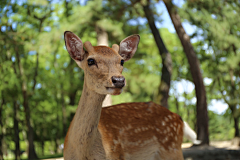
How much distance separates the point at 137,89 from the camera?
1911 centimetres

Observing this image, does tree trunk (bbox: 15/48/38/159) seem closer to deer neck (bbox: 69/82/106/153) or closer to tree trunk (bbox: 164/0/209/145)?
tree trunk (bbox: 164/0/209/145)

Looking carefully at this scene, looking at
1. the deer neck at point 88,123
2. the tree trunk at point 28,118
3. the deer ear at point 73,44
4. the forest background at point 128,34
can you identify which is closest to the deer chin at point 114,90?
the deer neck at point 88,123

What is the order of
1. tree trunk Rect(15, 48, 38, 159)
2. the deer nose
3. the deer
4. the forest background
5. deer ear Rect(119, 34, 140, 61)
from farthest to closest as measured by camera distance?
tree trunk Rect(15, 48, 38, 159) → the forest background → deer ear Rect(119, 34, 140, 61) → the deer → the deer nose

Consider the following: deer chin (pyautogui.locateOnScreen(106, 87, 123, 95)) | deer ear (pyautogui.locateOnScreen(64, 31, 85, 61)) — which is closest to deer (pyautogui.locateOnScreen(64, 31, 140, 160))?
deer ear (pyautogui.locateOnScreen(64, 31, 85, 61))

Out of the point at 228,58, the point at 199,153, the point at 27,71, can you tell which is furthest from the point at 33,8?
the point at 199,153

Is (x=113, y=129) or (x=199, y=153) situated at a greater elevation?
(x=113, y=129)

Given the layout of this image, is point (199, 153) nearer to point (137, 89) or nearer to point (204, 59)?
point (204, 59)

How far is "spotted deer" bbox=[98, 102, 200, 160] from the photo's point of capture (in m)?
3.88

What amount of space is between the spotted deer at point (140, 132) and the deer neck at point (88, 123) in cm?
25

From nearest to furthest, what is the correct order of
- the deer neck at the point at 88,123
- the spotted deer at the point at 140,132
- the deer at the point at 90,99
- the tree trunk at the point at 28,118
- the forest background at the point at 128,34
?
1. the deer at the point at 90,99
2. the deer neck at the point at 88,123
3. the spotted deer at the point at 140,132
4. the forest background at the point at 128,34
5. the tree trunk at the point at 28,118

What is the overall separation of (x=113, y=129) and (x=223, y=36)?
8.04 metres

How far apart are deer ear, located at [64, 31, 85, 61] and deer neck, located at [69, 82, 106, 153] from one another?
47 cm

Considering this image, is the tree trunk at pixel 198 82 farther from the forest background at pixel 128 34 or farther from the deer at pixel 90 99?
the deer at pixel 90 99

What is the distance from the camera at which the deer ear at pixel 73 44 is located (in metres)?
3.63
